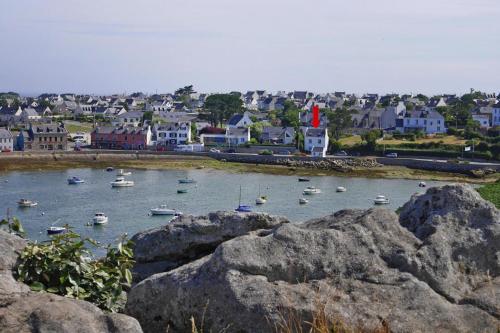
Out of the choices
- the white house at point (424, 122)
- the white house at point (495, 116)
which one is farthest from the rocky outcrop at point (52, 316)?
the white house at point (495, 116)

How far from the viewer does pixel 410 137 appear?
3410 inches

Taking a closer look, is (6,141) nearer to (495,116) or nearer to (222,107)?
(222,107)

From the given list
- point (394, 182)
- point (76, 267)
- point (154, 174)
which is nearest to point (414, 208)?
point (76, 267)

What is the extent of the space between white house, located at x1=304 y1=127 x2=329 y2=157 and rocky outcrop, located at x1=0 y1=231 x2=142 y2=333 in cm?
7455

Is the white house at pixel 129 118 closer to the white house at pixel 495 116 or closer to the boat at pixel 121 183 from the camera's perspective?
the white house at pixel 495 116

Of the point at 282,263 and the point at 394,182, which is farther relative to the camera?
the point at 394,182

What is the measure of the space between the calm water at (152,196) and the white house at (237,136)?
65.0 ft

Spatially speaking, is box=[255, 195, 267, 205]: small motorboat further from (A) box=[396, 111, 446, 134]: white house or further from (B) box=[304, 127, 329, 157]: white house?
(A) box=[396, 111, 446, 134]: white house

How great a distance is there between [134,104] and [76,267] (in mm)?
159651

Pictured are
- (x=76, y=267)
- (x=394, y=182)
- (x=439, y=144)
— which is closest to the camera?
(x=76, y=267)

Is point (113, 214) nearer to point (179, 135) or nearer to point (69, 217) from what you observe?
point (69, 217)

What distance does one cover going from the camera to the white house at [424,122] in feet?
298

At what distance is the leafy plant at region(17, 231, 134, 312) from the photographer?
281 inches

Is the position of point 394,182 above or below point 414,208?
below
